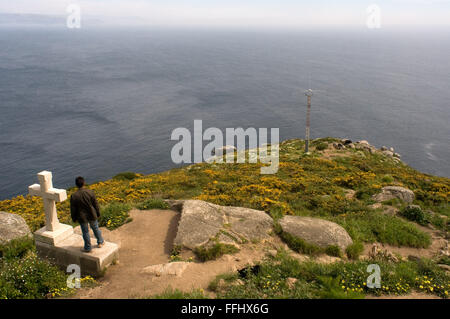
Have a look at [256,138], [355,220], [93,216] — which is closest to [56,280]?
[93,216]

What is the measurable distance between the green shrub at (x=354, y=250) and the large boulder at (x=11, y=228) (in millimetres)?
14231

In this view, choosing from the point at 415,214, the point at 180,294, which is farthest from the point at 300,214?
the point at 180,294

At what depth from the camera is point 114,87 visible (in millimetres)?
132375

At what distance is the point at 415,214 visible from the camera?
17312 mm

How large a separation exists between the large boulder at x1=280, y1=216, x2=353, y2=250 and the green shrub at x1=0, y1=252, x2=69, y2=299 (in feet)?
29.9

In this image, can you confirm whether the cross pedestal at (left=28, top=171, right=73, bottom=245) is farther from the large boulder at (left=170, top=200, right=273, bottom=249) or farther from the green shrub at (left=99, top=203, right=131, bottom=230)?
the large boulder at (left=170, top=200, right=273, bottom=249)

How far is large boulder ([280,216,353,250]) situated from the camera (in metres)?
13.3

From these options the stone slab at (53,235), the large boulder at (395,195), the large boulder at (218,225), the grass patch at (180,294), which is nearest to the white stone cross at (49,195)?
the stone slab at (53,235)

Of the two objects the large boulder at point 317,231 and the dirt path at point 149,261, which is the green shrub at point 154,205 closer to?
the dirt path at point 149,261

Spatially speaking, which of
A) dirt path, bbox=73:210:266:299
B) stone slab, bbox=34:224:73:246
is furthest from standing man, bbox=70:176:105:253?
dirt path, bbox=73:210:266:299

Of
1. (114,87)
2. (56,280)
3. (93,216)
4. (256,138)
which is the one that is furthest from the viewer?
(114,87)

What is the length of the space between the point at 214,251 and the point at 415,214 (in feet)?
40.2

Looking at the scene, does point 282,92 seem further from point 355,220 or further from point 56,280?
point 56,280
